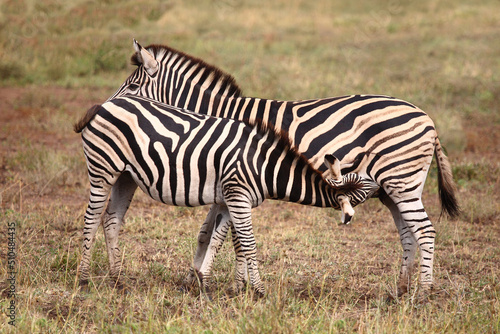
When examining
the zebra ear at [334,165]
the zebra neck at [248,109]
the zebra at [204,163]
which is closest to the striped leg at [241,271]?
the zebra at [204,163]

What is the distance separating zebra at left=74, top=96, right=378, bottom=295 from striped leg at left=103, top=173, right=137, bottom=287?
382 mm

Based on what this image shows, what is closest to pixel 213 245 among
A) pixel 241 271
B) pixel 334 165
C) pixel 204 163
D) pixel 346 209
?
pixel 241 271

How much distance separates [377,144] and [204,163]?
1.68 meters

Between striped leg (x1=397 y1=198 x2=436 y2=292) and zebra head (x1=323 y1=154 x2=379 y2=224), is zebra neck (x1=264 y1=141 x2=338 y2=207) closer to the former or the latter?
zebra head (x1=323 y1=154 x2=379 y2=224)

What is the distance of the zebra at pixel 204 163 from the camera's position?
17.5 feet

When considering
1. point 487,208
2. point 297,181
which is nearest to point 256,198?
point 297,181

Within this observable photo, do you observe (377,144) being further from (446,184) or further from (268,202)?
(268,202)

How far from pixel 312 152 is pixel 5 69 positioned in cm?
1177

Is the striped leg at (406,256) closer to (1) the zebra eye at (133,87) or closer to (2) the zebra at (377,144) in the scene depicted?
(2) the zebra at (377,144)

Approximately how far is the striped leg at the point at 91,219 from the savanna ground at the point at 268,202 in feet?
0.48

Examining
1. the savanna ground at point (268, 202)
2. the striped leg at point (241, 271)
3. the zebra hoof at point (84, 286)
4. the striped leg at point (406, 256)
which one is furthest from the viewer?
the striped leg at point (406, 256)

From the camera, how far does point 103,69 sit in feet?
52.7

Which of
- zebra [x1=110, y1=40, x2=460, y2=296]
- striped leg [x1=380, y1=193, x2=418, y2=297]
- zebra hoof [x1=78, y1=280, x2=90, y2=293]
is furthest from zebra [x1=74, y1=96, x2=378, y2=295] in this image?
zebra hoof [x1=78, y1=280, x2=90, y2=293]

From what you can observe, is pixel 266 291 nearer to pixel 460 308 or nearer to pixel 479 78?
pixel 460 308
